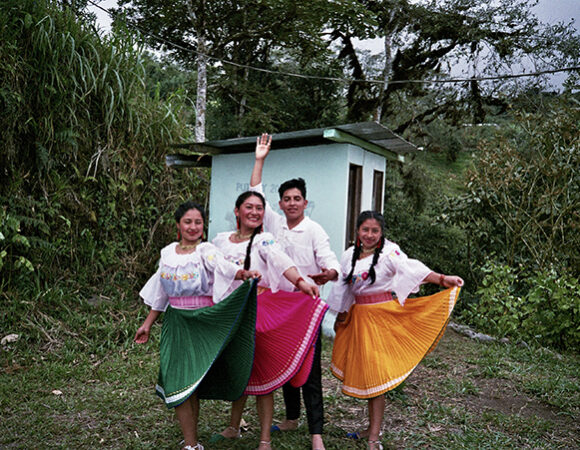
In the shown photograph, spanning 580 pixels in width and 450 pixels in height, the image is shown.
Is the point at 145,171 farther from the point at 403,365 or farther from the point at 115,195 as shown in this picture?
the point at 403,365

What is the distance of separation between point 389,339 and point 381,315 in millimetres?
163

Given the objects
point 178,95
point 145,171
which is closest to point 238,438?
point 145,171

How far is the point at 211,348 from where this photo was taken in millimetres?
2709

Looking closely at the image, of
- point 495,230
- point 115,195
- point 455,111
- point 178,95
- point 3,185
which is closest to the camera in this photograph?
point 3,185

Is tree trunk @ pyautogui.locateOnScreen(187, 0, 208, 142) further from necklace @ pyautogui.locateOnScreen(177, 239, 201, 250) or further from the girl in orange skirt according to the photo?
the girl in orange skirt

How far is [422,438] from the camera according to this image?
3547mm

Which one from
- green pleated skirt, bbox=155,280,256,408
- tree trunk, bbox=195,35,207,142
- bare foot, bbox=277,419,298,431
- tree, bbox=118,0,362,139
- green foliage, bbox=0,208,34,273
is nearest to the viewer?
green pleated skirt, bbox=155,280,256,408

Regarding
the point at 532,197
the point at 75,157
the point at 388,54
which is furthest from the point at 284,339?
the point at 388,54

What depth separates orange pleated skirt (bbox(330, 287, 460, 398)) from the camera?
3150mm

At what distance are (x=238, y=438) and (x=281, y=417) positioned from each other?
2.21 feet

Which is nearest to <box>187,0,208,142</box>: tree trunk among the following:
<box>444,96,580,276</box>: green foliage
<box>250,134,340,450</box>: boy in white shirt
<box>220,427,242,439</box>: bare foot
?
<box>444,96,580,276</box>: green foliage

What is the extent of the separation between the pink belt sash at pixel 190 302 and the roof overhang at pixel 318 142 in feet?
10.2

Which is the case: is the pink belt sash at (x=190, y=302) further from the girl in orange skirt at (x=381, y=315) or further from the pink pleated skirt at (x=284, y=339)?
the girl in orange skirt at (x=381, y=315)

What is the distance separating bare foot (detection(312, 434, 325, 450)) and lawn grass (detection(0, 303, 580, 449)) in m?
0.11
